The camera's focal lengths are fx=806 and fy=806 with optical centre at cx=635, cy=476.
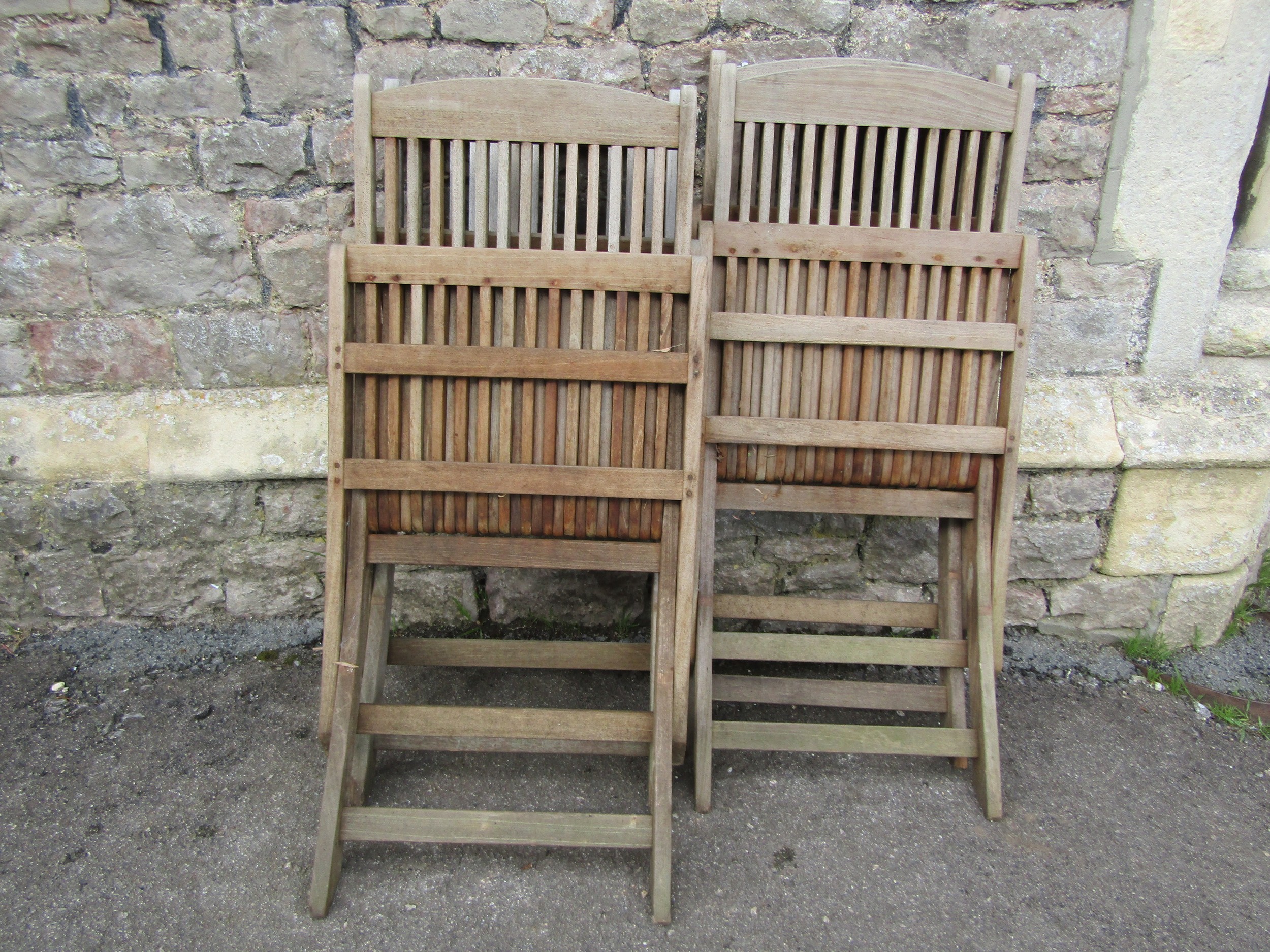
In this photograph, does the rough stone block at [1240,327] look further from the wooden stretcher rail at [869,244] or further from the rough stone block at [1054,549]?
the wooden stretcher rail at [869,244]

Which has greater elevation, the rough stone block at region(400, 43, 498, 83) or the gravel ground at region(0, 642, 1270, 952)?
the rough stone block at region(400, 43, 498, 83)

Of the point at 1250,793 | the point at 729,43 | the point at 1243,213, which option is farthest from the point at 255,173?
the point at 1250,793

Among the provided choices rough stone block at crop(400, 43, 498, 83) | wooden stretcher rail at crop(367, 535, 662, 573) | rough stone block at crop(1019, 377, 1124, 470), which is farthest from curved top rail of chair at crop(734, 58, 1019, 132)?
wooden stretcher rail at crop(367, 535, 662, 573)

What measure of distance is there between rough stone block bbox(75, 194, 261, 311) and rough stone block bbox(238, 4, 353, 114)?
37cm

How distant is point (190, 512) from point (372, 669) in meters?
0.99

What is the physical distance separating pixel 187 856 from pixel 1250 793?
288 cm

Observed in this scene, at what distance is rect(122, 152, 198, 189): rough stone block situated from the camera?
8.02 feet

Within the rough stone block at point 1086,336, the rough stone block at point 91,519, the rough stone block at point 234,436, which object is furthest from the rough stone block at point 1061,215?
the rough stone block at point 91,519

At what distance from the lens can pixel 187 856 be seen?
198 centimetres

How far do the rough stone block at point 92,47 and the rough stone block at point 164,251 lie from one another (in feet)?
1.20

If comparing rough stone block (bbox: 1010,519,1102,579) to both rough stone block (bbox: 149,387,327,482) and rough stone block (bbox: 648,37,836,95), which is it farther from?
rough stone block (bbox: 149,387,327,482)

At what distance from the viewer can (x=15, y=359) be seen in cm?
256

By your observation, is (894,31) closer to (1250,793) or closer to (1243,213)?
(1243,213)

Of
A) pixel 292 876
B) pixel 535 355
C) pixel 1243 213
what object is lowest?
pixel 292 876
